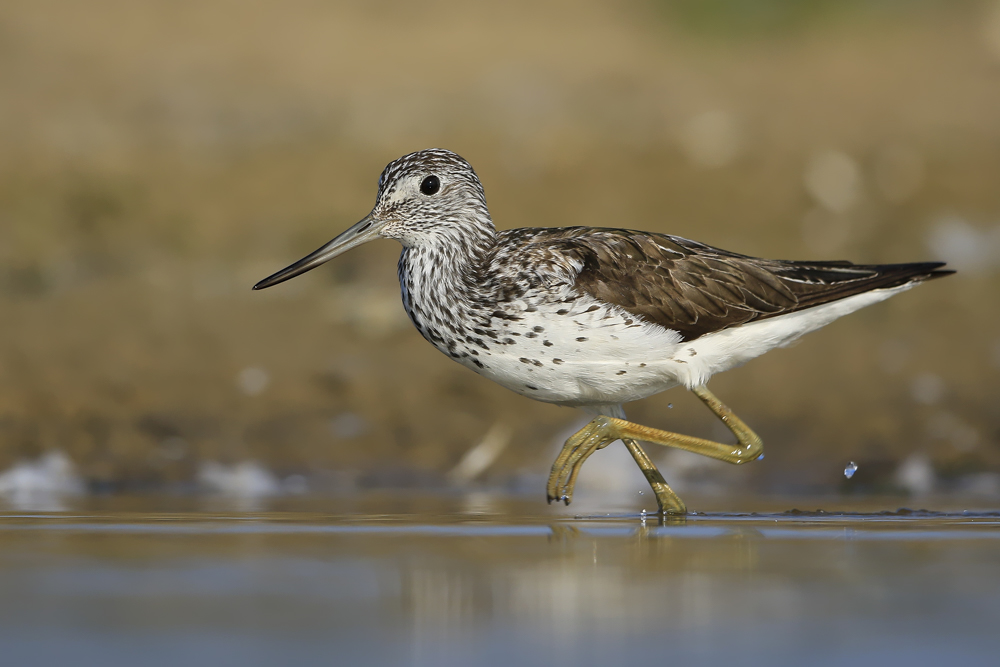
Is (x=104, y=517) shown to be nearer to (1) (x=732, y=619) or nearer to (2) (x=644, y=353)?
(2) (x=644, y=353)

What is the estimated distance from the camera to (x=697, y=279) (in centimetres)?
780

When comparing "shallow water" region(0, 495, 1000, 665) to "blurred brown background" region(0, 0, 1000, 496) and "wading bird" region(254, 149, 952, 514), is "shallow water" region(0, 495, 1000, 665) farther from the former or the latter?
"blurred brown background" region(0, 0, 1000, 496)

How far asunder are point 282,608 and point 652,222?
10.5 metres

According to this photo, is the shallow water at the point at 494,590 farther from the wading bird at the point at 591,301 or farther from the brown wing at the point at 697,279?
the brown wing at the point at 697,279

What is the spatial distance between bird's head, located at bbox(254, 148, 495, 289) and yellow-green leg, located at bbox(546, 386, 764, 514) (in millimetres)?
1336

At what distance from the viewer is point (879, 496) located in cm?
874

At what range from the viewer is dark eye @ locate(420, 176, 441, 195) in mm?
7848

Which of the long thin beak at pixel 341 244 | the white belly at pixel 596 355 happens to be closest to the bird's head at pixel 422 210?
the long thin beak at pixel 341 244

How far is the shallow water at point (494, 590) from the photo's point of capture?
3686 millimetres

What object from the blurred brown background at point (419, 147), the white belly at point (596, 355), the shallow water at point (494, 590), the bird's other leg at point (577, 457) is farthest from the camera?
the blurred brown background at point (419, 147)

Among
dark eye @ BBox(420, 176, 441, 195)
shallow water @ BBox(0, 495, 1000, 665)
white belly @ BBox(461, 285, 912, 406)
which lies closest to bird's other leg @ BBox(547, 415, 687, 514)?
white belly @ BBox(461, 285, 912, 406)

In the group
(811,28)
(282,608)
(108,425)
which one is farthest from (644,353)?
(811,28)

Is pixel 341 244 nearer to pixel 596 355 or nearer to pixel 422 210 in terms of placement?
pixel 422 210

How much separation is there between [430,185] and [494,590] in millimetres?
3737
